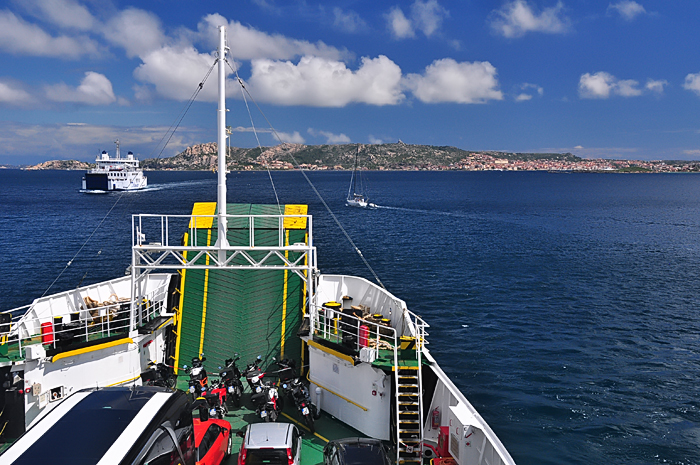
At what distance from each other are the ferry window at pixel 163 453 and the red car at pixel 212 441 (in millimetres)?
2085

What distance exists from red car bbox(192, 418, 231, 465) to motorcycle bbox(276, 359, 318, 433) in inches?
80.5

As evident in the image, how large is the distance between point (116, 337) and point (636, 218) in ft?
269

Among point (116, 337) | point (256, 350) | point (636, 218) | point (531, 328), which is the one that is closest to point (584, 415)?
point (531, 328)

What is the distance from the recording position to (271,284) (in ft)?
56.3

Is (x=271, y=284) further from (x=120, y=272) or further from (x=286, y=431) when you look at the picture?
(x=120, y=272)

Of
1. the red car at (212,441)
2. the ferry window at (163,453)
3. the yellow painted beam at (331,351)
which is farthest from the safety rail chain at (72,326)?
the ferry window at (163,453)

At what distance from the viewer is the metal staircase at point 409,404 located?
36.3ft

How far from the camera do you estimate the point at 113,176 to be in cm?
11994

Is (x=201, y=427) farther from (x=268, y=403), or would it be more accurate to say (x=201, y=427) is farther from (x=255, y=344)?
(x=255, y=344)

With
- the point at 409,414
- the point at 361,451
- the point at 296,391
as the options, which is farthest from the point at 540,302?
the point at 361,451

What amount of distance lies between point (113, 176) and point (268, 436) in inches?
4913

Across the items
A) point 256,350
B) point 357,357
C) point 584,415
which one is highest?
point 357,357

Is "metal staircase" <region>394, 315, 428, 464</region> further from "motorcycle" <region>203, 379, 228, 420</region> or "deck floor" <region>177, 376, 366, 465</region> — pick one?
"motorcycle" <region>203, 379, 228, 420</region>

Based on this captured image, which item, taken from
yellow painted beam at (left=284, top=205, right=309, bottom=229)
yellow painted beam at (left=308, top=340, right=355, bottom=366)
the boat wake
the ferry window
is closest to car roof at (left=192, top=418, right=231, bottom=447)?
the ferry window
